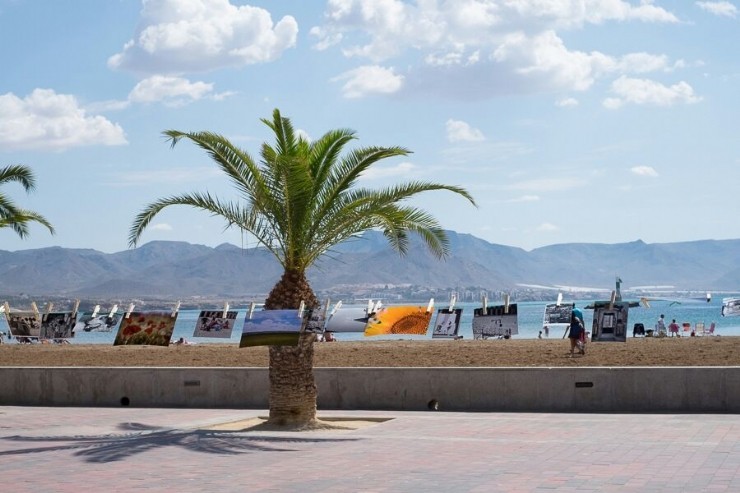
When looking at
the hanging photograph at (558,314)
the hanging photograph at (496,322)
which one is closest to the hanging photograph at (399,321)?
the hanging photograph at (496,322)

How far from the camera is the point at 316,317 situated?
17953mm

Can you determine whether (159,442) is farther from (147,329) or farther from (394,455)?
(147,329)

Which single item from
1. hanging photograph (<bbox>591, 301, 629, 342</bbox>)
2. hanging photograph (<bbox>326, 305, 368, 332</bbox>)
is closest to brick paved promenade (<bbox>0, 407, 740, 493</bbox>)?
hanging photograph (<bbox>591, 301, 629, 342</bbox>)

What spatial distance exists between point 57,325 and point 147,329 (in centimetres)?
553

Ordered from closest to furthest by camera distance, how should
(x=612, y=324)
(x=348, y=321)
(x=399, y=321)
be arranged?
(x=612, y=324) < (x=399, y=321) < (x=348, y=321)

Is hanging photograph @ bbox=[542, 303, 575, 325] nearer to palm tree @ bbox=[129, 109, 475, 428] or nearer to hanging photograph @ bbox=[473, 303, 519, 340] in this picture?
hanging photograph @ bbox=[473, 303, 519, 340]

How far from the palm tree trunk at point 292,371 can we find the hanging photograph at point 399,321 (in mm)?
11764

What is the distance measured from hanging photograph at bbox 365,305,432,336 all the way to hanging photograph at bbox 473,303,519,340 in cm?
144

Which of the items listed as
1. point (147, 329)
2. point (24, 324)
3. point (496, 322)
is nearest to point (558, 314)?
point (496, 322)

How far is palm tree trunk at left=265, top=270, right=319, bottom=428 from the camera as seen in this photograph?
17.8m

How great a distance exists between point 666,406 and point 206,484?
9786 mm

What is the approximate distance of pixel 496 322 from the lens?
28906 millimetres

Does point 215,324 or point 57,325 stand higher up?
point 215,324

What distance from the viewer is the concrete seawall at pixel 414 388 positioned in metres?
19.0
